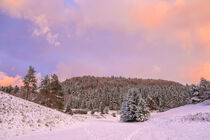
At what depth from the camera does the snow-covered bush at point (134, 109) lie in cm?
3270

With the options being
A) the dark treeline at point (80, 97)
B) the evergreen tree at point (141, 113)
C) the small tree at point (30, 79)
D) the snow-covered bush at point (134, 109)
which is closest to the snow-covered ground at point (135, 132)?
the evergreen tree at point (141, 113)

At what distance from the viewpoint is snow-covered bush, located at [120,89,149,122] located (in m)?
32.7

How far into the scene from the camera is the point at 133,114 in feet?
109

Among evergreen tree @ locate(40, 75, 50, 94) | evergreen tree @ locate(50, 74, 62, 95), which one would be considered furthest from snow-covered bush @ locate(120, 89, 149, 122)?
evergreen tree @ locate(40, 75, 50, 94)

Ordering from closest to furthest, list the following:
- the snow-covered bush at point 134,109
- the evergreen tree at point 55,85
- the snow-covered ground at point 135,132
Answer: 1. the snow-covered ground at point 135,132
2. the snow-covered bush at point 134,109
3. the evergreen tree at point 55,85

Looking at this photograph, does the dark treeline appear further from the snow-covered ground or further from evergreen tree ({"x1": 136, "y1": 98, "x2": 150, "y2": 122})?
the snow-covered ground

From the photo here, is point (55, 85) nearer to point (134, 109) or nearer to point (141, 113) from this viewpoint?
point (134, 109)

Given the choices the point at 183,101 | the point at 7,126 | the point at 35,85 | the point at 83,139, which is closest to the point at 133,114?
the point at 83,139

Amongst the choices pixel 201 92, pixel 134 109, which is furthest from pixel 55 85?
pixel 201 92

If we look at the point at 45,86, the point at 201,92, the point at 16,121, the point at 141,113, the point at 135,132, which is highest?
the point at 45,86

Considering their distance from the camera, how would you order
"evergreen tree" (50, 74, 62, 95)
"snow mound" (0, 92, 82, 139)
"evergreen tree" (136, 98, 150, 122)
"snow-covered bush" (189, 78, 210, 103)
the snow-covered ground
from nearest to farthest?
the snow-covered ground < "snow mound" (0, 92, 82, 139) < "evergreen tree" (136, 98, 150, 122) < "evergreen tree" (50, 74, 62, 95) < "snow-covered bush" (189, 78, 210, 103)

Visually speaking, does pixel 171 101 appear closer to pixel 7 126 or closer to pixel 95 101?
pixel 95 101

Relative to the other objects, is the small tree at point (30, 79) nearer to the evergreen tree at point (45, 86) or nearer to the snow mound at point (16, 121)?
the evergreen tree at point (45, 86)

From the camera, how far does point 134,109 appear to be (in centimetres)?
3359
